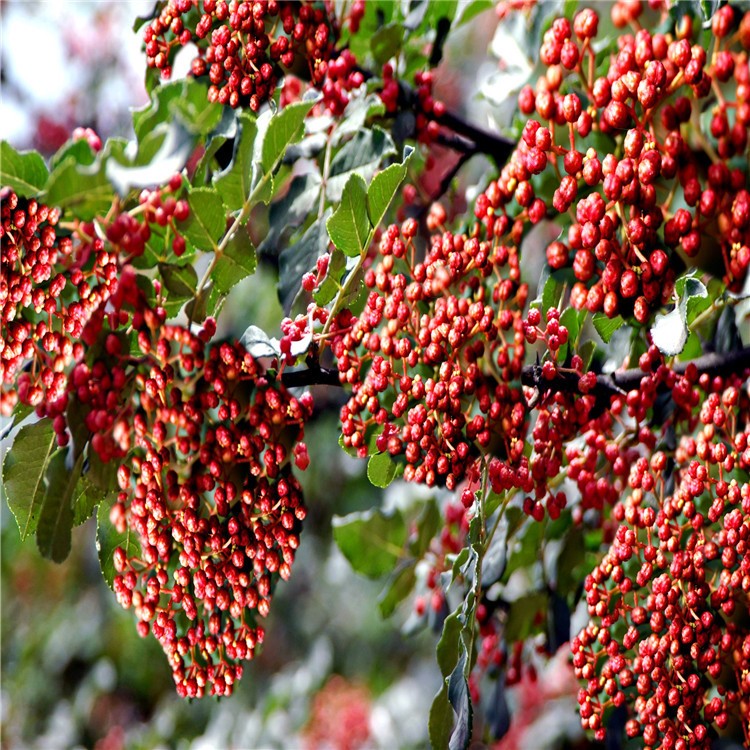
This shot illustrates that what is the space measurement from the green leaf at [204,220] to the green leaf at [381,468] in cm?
18

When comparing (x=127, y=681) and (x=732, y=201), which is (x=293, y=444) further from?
(x=127, y=681)

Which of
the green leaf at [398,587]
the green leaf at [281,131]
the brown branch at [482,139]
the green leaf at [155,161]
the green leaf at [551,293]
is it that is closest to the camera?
the green leaf at [155,161]

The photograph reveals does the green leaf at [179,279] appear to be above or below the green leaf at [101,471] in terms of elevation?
above

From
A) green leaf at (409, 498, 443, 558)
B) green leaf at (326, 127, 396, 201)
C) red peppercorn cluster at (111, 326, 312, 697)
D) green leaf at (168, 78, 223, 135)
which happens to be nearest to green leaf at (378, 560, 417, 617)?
green leaf at (409, 498, 443, 558)

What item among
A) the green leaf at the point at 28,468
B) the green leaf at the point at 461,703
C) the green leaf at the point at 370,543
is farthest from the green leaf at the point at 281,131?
the green leaf at the point at 370,543

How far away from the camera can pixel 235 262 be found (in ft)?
1.87

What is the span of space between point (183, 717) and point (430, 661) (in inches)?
23.0

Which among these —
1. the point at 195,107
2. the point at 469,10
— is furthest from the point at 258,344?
the point at 469,10

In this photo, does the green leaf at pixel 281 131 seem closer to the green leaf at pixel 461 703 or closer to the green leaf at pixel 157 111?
the green leaf at pixel 157 111

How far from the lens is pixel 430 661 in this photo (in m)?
1.88

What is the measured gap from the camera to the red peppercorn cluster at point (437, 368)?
537 millimetres

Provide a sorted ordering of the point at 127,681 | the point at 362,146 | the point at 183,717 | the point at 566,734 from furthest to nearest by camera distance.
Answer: the point at 127,681
the point at 183,717
the point at 566,734
the point at 362,146

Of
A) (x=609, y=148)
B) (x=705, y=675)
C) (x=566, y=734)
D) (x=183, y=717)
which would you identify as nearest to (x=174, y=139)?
(x=609, y=148)

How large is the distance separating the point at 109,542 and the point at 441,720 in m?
0.26
